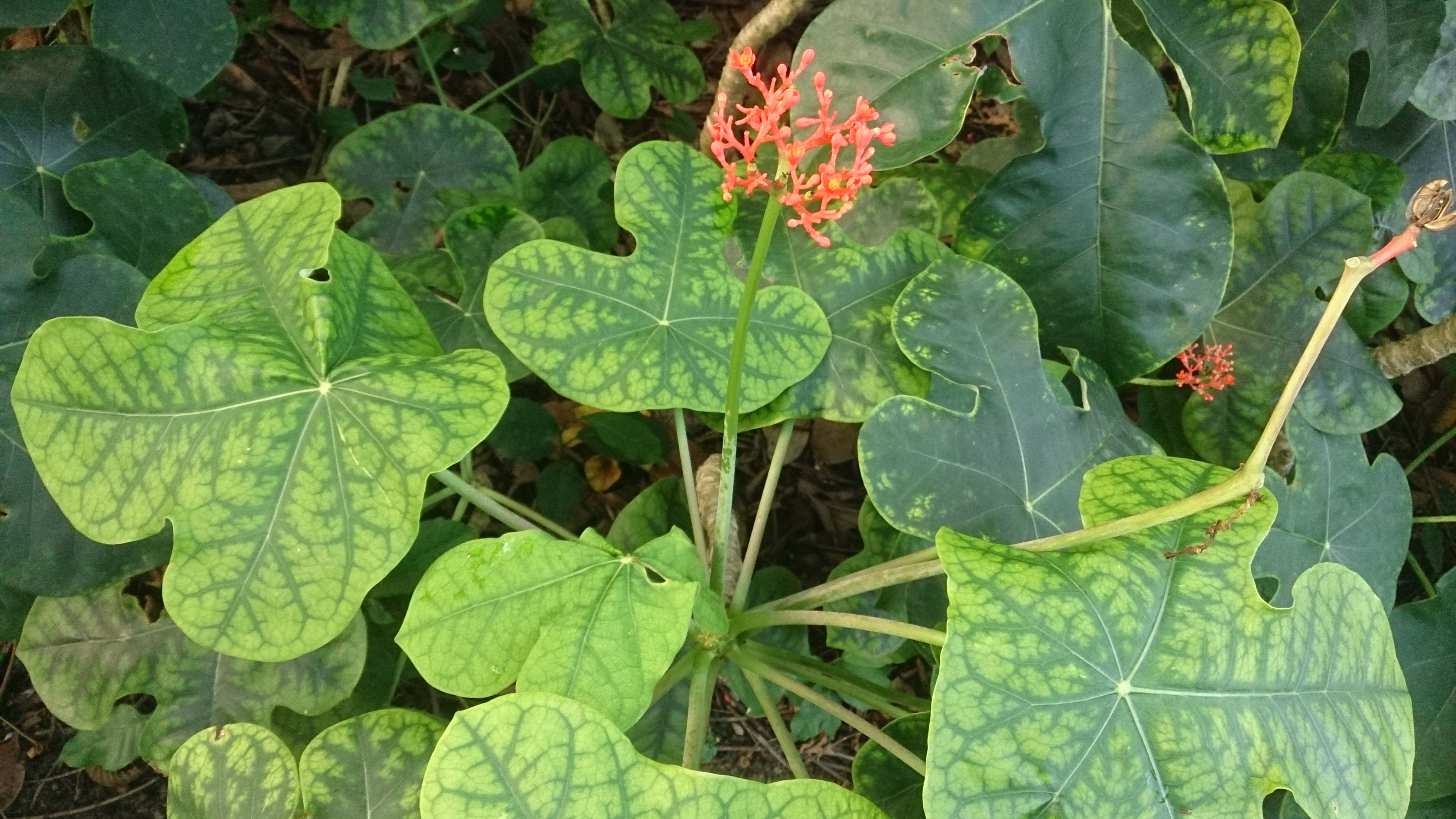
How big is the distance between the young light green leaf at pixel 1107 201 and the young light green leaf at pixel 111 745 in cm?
142

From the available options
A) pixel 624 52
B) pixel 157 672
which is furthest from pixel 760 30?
pixel 157 672

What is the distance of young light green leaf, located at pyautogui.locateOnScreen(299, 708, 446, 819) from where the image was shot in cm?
109

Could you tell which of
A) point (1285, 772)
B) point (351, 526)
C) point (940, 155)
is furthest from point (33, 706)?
point (940, 155)

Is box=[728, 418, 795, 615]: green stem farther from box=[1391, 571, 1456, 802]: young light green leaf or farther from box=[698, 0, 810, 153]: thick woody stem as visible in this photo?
box=[1391, 571, 1456, 802]: young light green leaf

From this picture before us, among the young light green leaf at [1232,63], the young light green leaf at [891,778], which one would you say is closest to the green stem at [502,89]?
the young light green leaf at [1232,63]

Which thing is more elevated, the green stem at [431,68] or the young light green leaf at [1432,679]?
the green stem at [431,68]

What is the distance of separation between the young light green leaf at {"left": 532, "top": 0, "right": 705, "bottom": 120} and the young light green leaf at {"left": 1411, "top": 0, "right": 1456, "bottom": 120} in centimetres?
119

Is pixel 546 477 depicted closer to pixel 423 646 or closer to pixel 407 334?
pixel 407 334

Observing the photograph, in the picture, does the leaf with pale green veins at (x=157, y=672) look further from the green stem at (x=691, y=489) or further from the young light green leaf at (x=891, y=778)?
the young light green leaf at (x=891, y=778)

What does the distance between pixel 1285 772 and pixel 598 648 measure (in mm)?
721

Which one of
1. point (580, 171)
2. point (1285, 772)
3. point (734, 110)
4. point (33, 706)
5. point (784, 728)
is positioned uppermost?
point (734, 110)

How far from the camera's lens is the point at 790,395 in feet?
4.13

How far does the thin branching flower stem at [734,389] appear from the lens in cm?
74

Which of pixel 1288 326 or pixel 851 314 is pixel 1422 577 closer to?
pixel 1288 326
